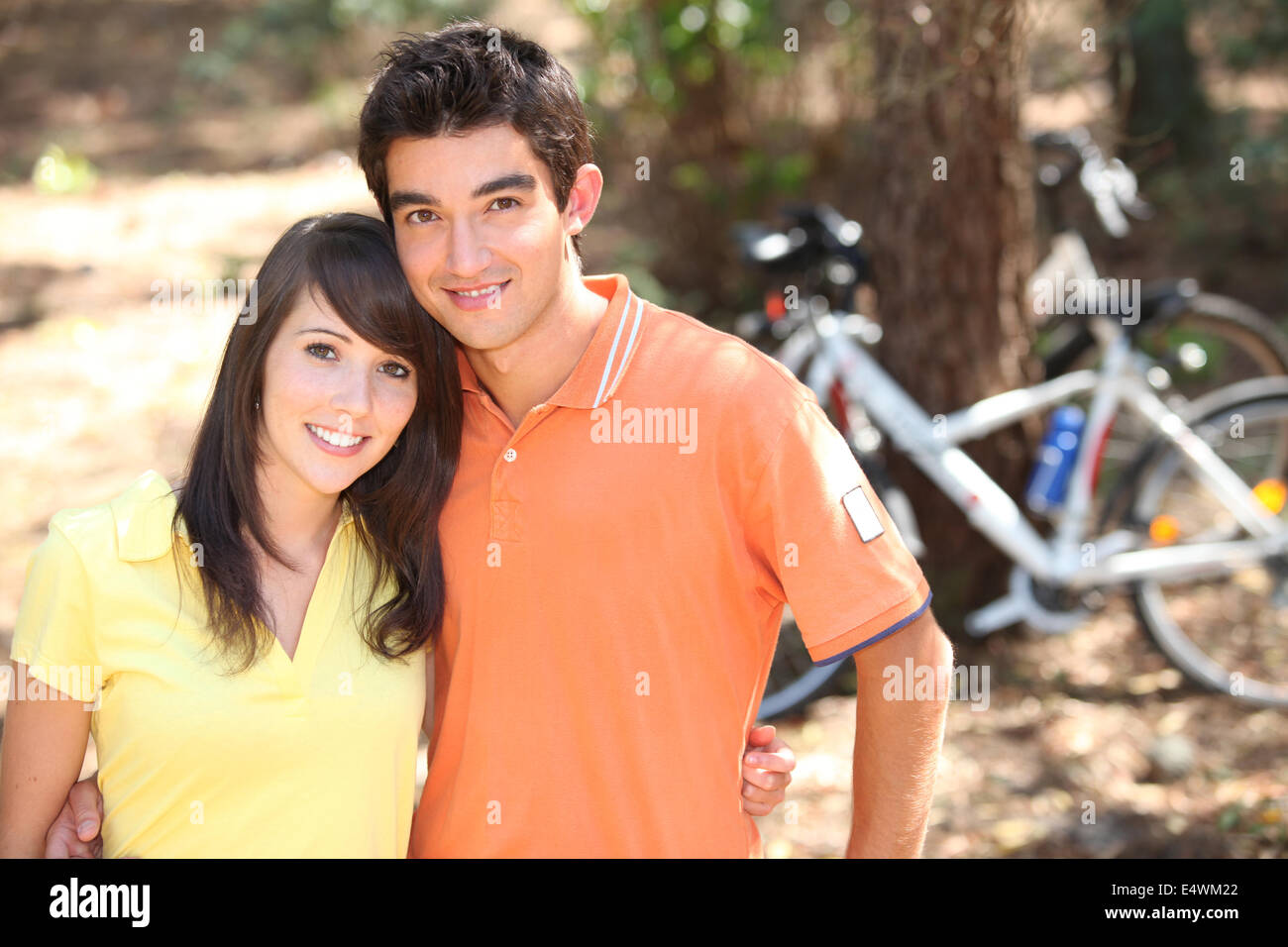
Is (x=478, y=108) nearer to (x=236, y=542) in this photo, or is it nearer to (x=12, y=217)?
(x=236, y=542)

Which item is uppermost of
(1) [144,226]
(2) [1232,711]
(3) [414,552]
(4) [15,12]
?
(4) [15,12]

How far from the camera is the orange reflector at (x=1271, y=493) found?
434 cm

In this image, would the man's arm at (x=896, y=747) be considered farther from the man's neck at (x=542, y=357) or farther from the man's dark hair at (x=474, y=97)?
the man's dark hair at (x=474, y=97)

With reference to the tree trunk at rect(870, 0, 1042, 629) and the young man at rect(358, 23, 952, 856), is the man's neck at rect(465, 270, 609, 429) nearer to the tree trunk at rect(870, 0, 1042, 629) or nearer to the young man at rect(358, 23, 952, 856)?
the young man at rect(358, 23, 952, 856)

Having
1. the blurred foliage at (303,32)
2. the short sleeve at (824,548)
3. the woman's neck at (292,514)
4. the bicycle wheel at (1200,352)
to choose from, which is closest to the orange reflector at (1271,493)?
the bicycle wheel at (1200,352)

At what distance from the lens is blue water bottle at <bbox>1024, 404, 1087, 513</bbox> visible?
414 cm

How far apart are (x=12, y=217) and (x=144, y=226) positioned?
1032 millimetres

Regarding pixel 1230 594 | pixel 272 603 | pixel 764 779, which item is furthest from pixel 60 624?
pixel 1230 594

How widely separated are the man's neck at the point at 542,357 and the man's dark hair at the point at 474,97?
0.64 ft

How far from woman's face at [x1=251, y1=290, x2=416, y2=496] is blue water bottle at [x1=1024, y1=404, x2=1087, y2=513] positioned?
2.75 m

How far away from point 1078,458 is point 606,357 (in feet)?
8.60

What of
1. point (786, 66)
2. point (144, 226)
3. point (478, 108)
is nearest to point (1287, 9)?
point (786, 66)

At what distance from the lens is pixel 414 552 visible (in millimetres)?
2117

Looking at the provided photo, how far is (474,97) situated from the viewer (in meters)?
2.01
